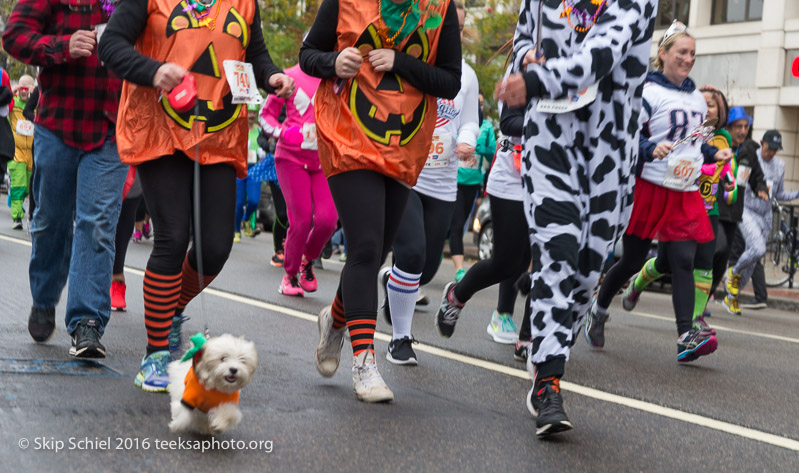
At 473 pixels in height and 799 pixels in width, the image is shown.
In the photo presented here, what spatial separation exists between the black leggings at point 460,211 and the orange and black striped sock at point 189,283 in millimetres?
5613

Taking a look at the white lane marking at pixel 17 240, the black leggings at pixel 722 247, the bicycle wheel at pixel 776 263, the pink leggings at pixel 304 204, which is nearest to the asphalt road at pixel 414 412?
the pink leggings at pixel 304 204

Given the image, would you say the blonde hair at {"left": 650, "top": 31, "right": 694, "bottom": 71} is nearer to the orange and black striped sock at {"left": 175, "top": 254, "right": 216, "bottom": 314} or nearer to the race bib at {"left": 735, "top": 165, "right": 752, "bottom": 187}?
the orange and black striped sock at {"left": 175, "top": 254, "right": 216, "bottom": 314}

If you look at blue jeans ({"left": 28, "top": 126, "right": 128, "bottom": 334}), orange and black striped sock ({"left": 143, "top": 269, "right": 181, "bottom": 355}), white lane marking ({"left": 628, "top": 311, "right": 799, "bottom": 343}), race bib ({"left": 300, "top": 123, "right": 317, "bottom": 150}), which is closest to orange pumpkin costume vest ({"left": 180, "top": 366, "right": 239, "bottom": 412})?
orange and black striped sock ({"left": 143, "top": 269, "right": 181, "bottom": 355})

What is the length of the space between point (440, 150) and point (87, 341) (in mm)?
2820

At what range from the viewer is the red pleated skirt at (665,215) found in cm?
621

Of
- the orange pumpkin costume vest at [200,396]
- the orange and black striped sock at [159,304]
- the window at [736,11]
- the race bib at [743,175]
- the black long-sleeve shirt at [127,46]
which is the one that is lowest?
the orange pumpkin costume vest at [200,396]

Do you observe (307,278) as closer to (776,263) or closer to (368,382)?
(368,382)

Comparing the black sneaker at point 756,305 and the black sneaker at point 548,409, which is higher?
the black sneaker at point 548,409

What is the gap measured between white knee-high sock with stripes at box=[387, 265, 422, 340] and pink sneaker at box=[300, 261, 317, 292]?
325cm

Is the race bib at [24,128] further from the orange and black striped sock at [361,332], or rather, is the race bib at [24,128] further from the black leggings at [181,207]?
the orange and black striped sock at [361,332]

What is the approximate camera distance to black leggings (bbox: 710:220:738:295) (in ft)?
29.4

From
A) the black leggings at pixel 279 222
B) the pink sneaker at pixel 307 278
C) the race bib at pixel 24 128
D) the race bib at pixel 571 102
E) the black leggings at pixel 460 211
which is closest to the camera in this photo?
the race bib at pixel 571 102

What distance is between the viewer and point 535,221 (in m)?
4.23

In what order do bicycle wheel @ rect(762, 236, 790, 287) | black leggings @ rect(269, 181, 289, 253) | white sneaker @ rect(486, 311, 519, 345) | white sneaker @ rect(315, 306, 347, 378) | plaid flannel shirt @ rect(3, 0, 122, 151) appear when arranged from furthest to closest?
A: bicycle wheel @ rect(762, 236, 790, 287) → black leggings @ rect(269, 181, 289, 253) → white sneaker @ rect(486, 311, 519, 345) → plaid flannel shirt @ rect(3, 0, 122, 151) → white sneaker @ rect(315, 306, 347, 378)
